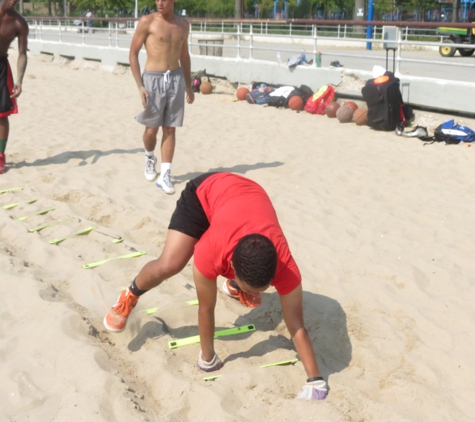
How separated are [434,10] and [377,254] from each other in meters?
36.9

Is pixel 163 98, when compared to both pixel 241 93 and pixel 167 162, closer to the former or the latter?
pixel 167 162

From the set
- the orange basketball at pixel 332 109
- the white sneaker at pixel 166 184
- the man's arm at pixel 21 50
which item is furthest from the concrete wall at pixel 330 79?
the man's arm at pixel 21 50

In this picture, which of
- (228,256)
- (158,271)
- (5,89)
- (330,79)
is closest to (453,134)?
(330,79)

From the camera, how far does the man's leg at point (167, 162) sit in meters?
6.29

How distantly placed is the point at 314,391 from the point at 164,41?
14.6 ft

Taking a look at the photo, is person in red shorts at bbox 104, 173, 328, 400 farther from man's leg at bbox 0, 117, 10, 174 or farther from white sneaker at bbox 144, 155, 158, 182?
man's leg at bbox 0, 117, 10, 174

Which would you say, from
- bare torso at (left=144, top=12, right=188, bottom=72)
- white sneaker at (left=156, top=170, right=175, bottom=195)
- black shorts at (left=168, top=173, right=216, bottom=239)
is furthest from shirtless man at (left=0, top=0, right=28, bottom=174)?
black shorts at (left=168, top=173, right=216, bottom=239)

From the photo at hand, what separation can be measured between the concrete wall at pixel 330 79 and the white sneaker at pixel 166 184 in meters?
5.18

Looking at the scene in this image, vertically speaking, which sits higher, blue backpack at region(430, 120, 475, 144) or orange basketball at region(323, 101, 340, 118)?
orange basketball at region(323, 101, 340, 118)

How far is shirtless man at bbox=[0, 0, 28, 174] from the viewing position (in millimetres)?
6754

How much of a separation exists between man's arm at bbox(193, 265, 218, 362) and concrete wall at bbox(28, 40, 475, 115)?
7.26 m

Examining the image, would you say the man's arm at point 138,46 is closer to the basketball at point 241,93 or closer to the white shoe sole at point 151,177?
the white shoe sole at point 151,177

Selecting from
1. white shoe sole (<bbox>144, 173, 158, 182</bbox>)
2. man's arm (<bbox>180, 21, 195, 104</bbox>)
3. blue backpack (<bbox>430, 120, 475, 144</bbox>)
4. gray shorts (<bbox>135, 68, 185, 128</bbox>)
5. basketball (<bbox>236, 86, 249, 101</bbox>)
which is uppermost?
man's arm (<bbox>180, 21, 195, 104</bbox>)

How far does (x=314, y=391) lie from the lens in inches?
119
